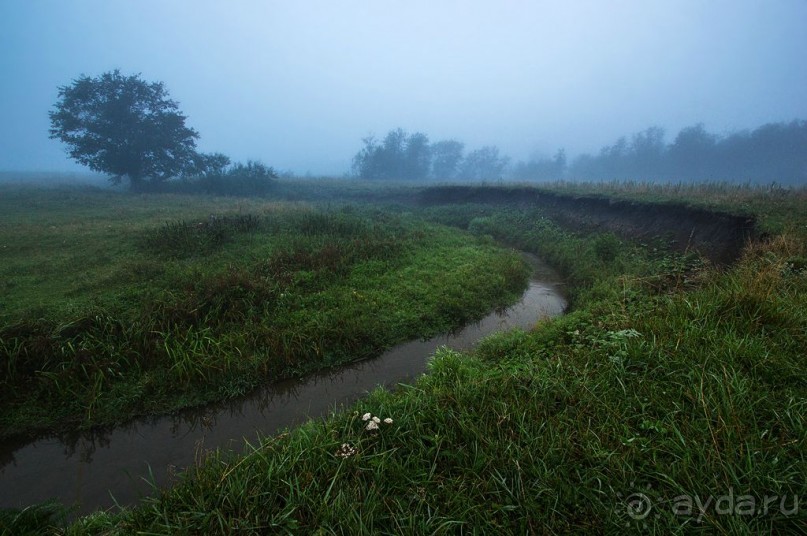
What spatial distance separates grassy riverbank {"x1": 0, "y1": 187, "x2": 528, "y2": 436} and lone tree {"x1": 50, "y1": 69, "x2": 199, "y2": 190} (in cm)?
2417

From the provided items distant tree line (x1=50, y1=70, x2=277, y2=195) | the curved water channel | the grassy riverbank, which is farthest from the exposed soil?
distant tree line (x1=50, y1=70, x2=277, y2=195)

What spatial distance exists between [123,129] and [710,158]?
100710mm

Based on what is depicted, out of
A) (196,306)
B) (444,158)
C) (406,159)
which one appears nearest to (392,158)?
(406,159)

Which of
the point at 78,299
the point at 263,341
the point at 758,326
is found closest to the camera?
the point at 758,326

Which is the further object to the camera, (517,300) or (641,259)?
(641,259)

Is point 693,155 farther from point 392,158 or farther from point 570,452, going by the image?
point 570,452

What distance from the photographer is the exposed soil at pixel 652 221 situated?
11.3 metres

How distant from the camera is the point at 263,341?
701 cm

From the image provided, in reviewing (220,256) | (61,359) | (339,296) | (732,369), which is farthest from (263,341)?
(732,369)

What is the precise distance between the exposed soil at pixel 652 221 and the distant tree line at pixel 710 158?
58900 millimetres

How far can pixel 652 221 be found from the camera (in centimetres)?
1505

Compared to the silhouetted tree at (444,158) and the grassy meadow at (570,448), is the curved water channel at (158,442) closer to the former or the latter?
the grassy meadow at (570,448)

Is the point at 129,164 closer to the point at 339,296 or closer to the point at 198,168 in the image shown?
the point at 198,168

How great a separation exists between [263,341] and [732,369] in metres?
7.58
